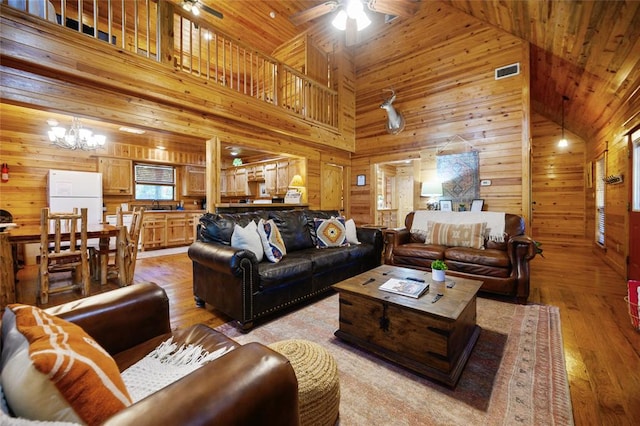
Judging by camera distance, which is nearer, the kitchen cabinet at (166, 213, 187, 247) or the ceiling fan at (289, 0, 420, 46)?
the ceiling fan at (289, 0, 420, 46)

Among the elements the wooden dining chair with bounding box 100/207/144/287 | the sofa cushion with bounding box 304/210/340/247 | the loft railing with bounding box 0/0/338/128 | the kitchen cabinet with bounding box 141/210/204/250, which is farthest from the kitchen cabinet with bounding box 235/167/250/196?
the sofa cushion with bounding box 304/210/340/247

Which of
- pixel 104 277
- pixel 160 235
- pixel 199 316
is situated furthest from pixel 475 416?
pixel 160 235

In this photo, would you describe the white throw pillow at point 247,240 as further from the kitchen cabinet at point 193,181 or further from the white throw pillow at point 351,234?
the kitchen cabinet at point 193,181

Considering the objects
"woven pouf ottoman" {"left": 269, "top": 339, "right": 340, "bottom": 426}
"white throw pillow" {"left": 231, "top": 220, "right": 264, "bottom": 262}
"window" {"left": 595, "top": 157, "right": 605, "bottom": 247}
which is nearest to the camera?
"woven pouf ottoman" {"left": 269, "top": 339, "right": 340, "bottom": 426}

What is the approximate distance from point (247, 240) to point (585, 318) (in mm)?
3198

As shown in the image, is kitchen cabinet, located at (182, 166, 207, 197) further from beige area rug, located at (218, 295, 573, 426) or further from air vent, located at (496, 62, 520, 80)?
air vent, located at (496, 62, 520, 80)

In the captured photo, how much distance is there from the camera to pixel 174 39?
475cm

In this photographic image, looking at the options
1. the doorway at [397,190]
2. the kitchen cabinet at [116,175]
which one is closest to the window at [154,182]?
the kitchen cabinet at [116,175]

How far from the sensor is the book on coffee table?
187cm

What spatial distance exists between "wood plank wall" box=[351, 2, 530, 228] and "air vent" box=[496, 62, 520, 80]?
0.22 ft

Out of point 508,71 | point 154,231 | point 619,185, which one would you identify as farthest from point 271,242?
point 619,185

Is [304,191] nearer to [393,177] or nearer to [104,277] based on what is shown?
[104,277]

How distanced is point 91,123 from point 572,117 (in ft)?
31.7

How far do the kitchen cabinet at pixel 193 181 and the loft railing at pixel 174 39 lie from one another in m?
2.53
